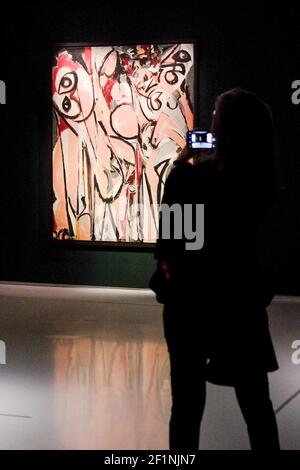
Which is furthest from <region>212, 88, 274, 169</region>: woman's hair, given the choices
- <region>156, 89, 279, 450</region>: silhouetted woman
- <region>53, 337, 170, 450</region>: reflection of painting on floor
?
<region>53, 337, 170, 450</region>: reflection of painting on floor

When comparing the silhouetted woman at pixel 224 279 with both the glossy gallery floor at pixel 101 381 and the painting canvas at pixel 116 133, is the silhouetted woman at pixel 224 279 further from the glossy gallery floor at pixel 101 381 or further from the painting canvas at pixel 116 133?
the painting canvas at pixel 116 133

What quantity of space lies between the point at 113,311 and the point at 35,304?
0.81 metres

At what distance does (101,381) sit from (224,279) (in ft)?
7.35

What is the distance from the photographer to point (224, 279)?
279cm

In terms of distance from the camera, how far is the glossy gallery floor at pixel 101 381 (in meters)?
3.81

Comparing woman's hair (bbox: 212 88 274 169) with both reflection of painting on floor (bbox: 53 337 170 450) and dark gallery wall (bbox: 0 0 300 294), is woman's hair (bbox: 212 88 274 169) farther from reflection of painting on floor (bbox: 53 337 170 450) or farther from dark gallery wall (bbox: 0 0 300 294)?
dark gallery wall (bbox: 0 0 300 294)

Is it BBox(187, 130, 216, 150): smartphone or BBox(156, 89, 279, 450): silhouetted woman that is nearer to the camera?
BBox(156, 89, 279, 450): silhouetted woman

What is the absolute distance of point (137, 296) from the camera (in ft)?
26.9

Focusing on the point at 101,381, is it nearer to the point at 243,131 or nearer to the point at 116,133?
the point at 243,131

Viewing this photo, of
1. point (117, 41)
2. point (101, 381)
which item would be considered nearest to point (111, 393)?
point (101, 381)

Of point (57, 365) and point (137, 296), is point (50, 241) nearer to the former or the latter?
point (137, 296)

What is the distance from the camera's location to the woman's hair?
2.72 m
